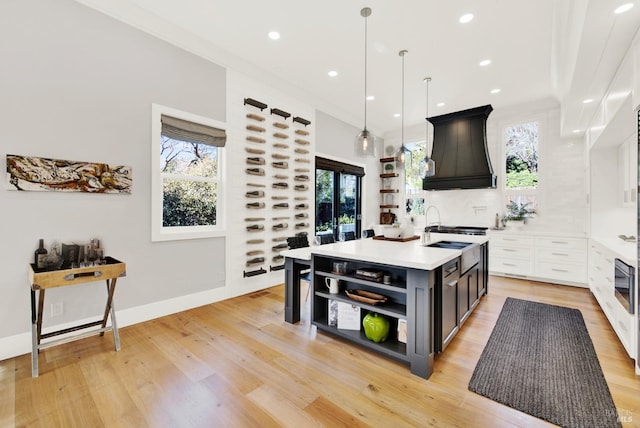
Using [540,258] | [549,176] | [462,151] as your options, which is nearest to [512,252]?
[540,258]

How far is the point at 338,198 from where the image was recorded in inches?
241

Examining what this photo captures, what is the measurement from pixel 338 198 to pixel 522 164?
3.68m

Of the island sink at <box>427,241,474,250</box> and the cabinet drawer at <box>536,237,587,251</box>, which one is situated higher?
the island sink at <box>427,241,474,250</box>

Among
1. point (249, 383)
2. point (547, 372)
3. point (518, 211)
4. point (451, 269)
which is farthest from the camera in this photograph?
point (518, 211)

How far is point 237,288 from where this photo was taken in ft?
13.4

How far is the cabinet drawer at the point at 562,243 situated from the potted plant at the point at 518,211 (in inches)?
24.7

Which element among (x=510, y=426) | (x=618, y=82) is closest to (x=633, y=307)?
(x=510, y=426)

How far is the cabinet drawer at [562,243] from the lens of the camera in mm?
4551

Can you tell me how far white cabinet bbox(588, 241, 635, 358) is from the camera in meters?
2.37

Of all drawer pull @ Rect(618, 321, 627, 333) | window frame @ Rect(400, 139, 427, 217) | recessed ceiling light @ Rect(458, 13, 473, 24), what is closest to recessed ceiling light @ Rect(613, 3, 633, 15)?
recessed ceiling light @ Rect(458, 13, 473, 24)

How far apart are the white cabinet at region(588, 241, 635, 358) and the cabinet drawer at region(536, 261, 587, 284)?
2.75 feet

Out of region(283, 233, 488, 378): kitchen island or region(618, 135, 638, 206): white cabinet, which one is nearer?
region(283, 233, 488, 378): kitchen island

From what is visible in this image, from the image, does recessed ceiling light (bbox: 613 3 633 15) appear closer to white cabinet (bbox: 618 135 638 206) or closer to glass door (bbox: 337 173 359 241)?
white cabinet (bbox: 618 135 638 206)

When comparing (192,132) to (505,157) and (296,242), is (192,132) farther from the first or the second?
(505,157)
